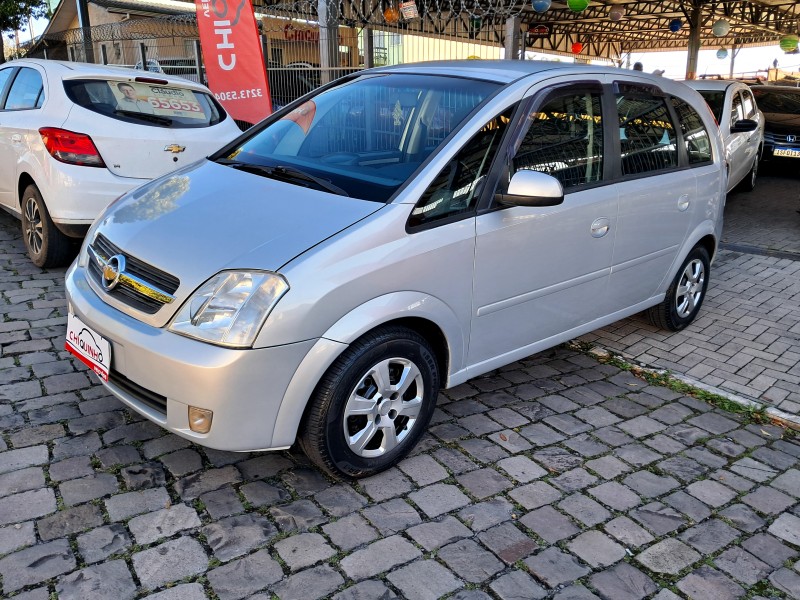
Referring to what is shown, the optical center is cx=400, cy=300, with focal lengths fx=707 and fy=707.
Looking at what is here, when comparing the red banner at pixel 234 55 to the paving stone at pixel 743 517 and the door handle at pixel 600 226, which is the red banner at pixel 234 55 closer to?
the door handle at pixel 600 226

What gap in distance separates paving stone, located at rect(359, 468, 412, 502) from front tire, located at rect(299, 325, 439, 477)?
4cm

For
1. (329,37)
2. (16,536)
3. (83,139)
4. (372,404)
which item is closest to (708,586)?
(372,404)

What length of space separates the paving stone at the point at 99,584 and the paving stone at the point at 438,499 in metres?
1.17

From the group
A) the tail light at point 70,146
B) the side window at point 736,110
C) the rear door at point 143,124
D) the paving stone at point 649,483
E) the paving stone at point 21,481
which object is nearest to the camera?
the paving stone at point 21,481

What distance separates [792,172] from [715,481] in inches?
437

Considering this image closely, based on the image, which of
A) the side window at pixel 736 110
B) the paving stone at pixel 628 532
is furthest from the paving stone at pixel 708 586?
the side window at pixel 736 110

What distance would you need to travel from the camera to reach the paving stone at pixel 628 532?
2842 millimetres

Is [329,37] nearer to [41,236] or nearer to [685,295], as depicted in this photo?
[41,236]

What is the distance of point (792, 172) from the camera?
12.5m

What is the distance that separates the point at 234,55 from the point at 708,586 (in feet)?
25.0

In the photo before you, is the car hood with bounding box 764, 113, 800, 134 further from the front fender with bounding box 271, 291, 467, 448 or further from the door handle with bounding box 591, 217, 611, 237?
the front fender with bounding box 271, 291, 467, 448

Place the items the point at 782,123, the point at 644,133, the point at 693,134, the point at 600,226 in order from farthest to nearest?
the point at 782,123 < the point at 693,134 < the point at 644,133 < the point at 600,226

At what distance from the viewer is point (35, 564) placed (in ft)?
8.27

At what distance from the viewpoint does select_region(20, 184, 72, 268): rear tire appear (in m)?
5.44
